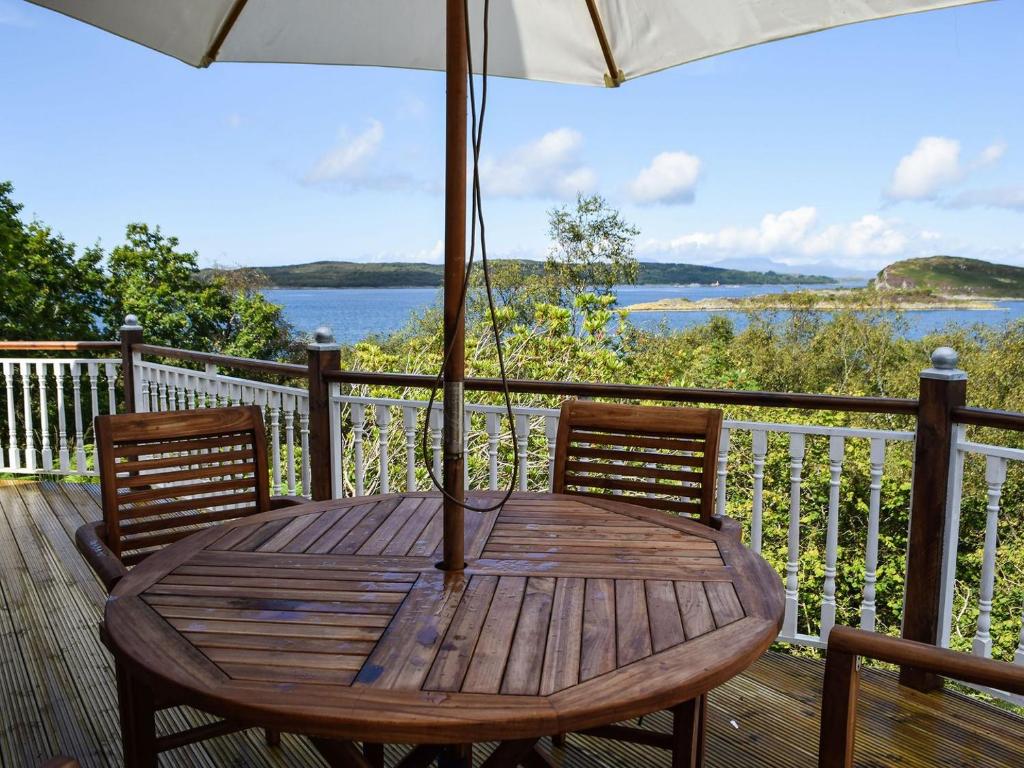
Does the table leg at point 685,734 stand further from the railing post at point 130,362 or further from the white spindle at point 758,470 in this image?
the railing post at point 130,362

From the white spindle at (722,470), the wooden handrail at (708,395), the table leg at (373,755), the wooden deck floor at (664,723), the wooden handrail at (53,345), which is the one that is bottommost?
the wooden deck floor at (664,723)

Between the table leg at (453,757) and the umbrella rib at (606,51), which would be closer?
the table leg at (453,757)

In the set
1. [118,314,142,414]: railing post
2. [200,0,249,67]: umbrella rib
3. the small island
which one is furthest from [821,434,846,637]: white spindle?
the small island

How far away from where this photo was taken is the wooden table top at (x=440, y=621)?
1.04 m

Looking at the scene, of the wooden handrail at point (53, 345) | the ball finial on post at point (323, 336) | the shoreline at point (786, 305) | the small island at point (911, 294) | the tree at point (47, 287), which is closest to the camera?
the ball finial on post at point (323, 336)

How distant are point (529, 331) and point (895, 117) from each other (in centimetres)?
2505

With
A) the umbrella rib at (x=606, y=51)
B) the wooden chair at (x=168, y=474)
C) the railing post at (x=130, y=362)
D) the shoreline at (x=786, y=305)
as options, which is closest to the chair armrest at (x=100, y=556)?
the wooden chair at (x=168, y=474)

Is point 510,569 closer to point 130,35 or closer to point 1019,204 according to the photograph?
point 130,35

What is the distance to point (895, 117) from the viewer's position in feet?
94.2

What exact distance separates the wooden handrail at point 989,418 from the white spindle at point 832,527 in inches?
14.7

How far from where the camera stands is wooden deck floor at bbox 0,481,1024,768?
2.29 meters

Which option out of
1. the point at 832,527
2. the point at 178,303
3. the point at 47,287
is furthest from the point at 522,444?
the point at 178,303

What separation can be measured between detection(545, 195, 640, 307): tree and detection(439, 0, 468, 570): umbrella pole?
15555 millimetres

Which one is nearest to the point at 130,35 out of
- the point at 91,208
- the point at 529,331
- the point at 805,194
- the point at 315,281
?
the point at 529,331
